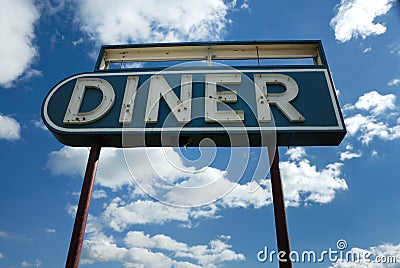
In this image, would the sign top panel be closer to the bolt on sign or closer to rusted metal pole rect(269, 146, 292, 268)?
the bolt on sign

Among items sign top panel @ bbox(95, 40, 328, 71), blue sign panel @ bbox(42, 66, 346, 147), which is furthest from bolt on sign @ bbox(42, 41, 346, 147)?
sign top panel @ bbox(95, 40, 328, 71)

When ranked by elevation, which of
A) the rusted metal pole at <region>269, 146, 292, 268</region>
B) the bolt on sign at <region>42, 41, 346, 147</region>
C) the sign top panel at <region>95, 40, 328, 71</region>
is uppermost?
the sign top panel at <region>95, 40, 328, 71</region>

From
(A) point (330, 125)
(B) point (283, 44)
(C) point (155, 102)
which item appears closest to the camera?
(A) point (330, 125)

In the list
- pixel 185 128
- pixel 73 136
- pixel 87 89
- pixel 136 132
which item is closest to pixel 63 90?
pixel 87 89

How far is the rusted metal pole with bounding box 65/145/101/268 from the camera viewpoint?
13.2ft

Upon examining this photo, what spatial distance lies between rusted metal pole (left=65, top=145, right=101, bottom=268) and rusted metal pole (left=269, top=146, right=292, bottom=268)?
2457 mm

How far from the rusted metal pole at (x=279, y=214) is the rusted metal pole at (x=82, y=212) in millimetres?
2457

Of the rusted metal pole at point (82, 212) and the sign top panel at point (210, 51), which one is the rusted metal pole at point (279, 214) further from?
the rusted metal pole at point (82, 212)

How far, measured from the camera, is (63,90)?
5.30 m

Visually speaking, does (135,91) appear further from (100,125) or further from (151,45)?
(151,45)

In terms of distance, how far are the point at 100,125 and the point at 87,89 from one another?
814 millimetres

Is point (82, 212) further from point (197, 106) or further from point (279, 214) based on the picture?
point (279, 214)

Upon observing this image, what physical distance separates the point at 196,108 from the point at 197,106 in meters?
0.04

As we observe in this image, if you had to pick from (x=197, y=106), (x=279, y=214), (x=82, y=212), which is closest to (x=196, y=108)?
(x=197, y=106)
